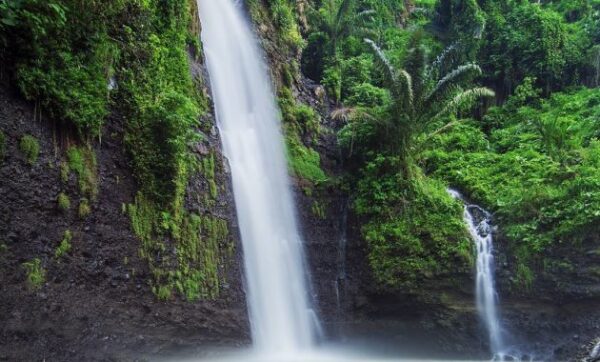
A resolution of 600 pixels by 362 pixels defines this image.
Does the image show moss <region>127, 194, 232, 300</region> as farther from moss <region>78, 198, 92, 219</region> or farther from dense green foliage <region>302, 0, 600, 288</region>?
dense green foliage <region>302, 0, 600, 288</region>

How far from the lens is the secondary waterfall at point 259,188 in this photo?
34.7 ft

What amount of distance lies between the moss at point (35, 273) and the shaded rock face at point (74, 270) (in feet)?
0.17

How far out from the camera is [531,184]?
40.9 feet

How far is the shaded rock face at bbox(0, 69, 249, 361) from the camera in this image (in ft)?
20.7

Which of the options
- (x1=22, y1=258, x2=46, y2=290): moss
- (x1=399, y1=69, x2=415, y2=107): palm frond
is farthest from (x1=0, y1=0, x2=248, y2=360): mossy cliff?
(x1=399, y1=69, x2=415, y2=107): palm frond

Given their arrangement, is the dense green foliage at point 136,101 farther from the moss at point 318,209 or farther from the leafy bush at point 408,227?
the leafy bush at point 408,227

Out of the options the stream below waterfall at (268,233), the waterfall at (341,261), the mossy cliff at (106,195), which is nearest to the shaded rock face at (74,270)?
the mossy cliff at (106,195)

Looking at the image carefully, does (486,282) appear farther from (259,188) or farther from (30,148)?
(30,148)

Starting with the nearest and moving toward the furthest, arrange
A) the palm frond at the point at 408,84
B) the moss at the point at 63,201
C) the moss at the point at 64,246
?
the moss at the point at 64,246
the moss at the point at 63,201
the palm frond at the point at 408,84

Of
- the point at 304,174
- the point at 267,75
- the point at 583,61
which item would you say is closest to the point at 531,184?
the point at 304,174

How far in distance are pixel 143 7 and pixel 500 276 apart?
897 cm

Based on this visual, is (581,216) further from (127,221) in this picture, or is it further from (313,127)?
(127,221)

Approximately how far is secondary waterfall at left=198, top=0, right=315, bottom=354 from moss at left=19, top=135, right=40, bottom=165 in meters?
4.58

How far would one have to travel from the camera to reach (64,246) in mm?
6957
